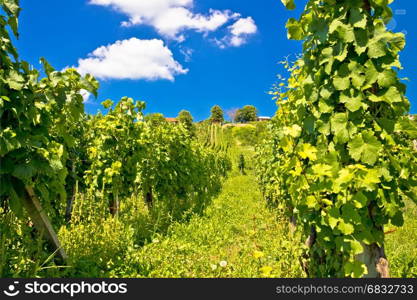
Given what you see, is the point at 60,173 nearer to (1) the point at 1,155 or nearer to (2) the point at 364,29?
(1) the point at 1,155

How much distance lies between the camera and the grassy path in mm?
3531

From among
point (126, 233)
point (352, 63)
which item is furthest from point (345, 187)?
point (126, 233)

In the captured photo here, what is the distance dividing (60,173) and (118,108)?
3427mm

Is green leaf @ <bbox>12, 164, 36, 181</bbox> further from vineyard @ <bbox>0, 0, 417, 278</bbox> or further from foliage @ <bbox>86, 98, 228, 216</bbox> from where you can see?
foliage @ <bbox>86, 98, 228, 216</bbox>

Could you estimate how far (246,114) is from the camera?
101438 millimetres

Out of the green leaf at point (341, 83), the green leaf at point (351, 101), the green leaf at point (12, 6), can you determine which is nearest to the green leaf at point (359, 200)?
the green leaf at point (351, 101)

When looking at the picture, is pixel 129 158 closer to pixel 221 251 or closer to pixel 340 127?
pixel 221 251

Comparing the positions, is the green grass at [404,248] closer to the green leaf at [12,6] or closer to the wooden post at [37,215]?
the wooden post at [37,215]

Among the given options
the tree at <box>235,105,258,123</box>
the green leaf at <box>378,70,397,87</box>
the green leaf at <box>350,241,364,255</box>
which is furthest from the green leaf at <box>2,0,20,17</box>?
the tree at <box>235,105,258,123</box>

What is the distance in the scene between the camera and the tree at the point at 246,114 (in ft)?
330

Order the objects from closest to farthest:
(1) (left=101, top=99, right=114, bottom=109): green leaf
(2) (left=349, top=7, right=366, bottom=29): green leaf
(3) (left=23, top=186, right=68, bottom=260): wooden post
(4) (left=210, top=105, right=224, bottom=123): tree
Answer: (2) (left=349, top=7, right=366, bottom=29): green leaf → (3) (left=23, top=186, right=68, bottom=260): wooden post → (1) (left=101, top=99, right=114, bottom=109): green leaf → (4) (left=210, top=105, right=224, bottom=123): tree

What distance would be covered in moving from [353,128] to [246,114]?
329 ft

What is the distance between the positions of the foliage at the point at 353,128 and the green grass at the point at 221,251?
2.29 ft

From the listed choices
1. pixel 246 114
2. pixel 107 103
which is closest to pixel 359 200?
pixel 107 103
